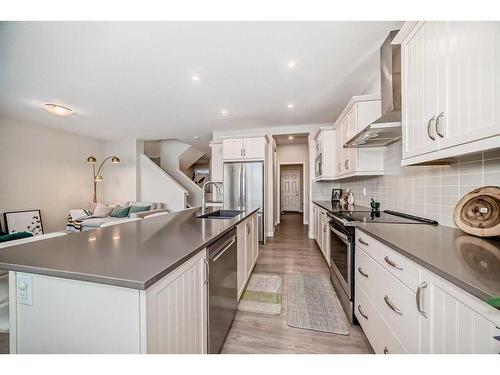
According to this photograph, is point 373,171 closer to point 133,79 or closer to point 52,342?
point 52,342

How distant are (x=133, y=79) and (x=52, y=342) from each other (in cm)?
309

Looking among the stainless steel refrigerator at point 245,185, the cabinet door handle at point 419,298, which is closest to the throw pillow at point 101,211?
the stainless steel refrigerator at point 245,185

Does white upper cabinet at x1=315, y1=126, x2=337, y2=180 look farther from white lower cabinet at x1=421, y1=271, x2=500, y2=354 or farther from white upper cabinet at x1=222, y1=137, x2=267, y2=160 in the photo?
white lower cabinet at x1=421, y1=271, x2=500, y2=354

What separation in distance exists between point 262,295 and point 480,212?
1.91 m

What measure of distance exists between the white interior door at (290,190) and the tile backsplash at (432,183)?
6.43 meters

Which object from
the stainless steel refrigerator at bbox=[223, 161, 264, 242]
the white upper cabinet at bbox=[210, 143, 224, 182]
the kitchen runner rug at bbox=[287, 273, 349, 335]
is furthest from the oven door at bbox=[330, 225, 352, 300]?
the white upper cabinet at bbox=[210, 143, 224, 182]

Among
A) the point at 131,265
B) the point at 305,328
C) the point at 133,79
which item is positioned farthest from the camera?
the point at 133,79

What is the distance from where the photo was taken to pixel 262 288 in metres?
2.33

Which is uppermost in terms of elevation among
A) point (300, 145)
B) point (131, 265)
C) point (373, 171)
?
point (300, 145)

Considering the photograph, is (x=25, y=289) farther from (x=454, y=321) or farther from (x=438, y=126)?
(x=438, y=126)

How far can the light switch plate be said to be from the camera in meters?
0.81

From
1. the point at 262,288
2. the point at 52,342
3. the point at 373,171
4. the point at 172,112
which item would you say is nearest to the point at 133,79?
the point at 172,112

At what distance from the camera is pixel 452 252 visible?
936 mm

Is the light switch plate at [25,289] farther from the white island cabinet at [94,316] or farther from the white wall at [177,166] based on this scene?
the white wall at [177,166]
